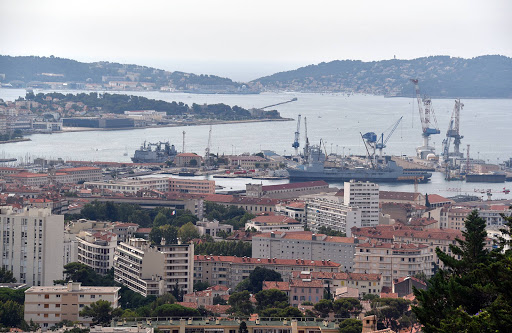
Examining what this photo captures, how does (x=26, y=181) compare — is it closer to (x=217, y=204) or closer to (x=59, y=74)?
(x=217, y=204)

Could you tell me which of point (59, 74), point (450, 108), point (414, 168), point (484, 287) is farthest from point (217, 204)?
point (59, 74)

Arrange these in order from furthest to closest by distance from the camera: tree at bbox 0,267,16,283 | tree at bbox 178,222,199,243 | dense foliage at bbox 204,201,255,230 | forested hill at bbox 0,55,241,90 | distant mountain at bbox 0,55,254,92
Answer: forested hill at bbox 0,55,241,90, distant mountain at bbox 0,55,254,92, dense foliage at bbox 204,201,255,230, tree at bbox 178,222,199,243, tree at bbox 0,267,16,283

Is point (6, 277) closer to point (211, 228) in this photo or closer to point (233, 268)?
point (233, 268)

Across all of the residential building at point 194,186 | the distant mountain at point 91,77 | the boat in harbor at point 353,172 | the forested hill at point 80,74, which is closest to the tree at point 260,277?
the residential building at point 194,186

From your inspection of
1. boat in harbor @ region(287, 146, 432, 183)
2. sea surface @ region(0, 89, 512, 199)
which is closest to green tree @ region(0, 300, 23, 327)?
sea surface @ region(0, 89, 512, 199)

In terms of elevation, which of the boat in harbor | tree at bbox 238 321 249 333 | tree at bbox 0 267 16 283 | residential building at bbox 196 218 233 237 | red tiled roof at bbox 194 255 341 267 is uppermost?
tree at bbox 238 321 249 333

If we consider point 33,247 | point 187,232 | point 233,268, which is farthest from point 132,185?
point 33,247

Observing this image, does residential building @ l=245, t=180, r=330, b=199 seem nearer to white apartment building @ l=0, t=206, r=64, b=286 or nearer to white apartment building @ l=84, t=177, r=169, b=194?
white apartment building @ l=84, t=177, r=169, b=194
